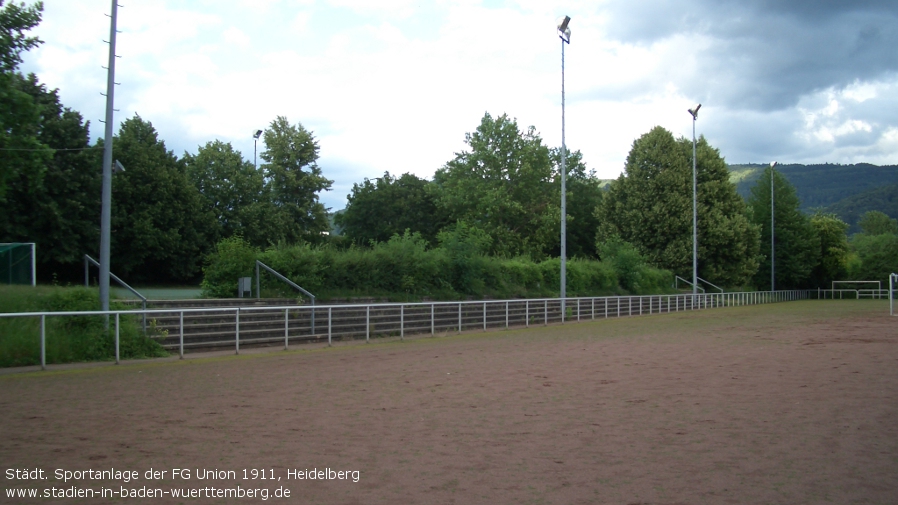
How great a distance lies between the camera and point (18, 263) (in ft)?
68.9

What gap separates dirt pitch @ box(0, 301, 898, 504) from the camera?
18.9 ft

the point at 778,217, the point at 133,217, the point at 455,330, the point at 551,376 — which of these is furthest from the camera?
the point at 778,217

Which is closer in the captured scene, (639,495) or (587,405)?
(639,495)

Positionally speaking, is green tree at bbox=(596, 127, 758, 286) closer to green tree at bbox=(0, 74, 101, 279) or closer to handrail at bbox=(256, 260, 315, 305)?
green tree at bbox=(0, 74, 101, 279)

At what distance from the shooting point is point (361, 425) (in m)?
8.22

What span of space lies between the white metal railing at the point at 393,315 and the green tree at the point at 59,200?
60.9ft

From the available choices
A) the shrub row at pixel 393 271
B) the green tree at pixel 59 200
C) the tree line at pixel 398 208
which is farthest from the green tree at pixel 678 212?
the green tree at pixel 59 200

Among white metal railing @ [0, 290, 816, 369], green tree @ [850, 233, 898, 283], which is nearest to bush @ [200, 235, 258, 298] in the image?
white metal railing @ [0, 290, 816, 369]

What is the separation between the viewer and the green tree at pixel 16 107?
17141 mm

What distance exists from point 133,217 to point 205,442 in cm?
3517

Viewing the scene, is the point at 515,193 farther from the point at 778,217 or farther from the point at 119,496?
the point at 119,496

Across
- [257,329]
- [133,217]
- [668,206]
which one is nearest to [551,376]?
[257,329]

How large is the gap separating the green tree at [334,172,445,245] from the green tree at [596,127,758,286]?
16.3m

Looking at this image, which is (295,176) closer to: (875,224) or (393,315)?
(393,315)
